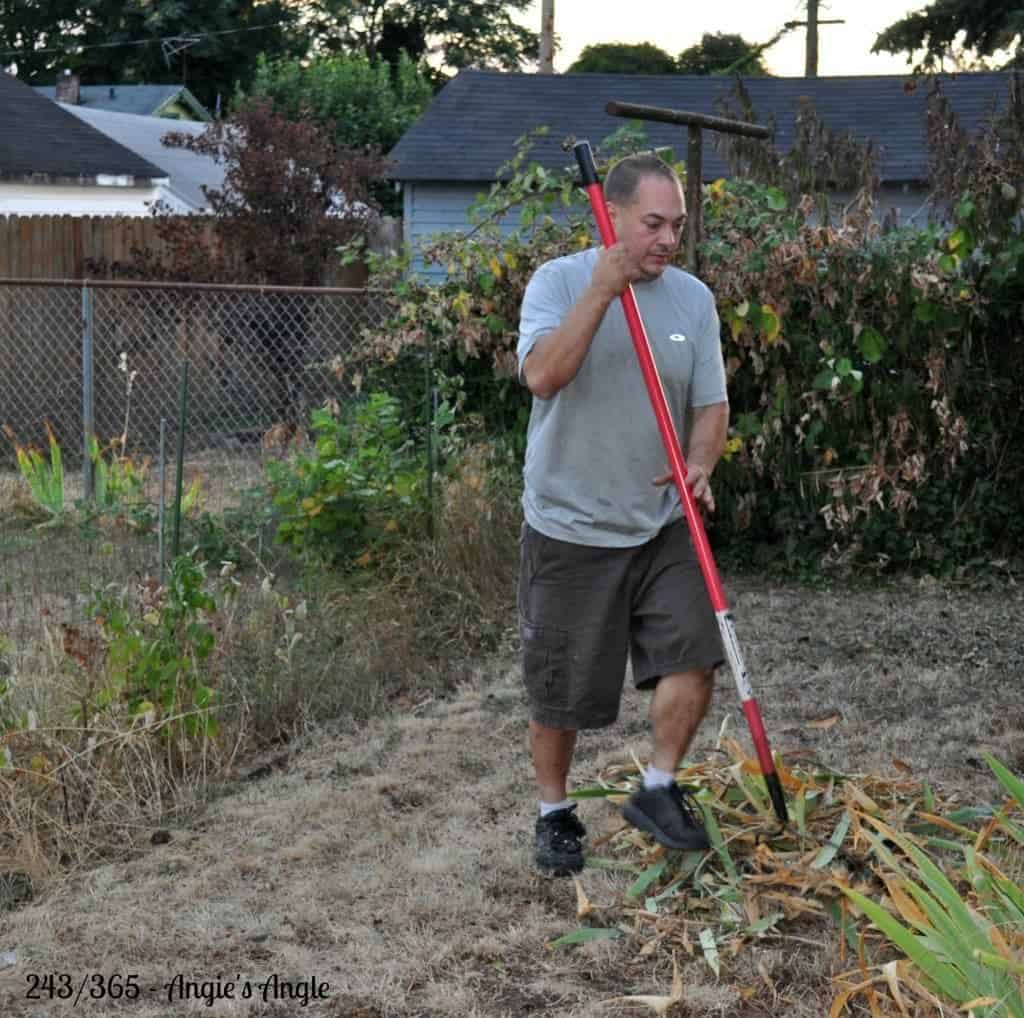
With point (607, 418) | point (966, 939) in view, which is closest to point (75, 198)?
point (607, 418)

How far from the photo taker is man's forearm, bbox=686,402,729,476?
452cm

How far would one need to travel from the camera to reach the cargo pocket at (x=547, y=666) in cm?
461

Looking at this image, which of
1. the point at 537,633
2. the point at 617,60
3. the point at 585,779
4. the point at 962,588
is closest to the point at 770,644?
the point at 962,588

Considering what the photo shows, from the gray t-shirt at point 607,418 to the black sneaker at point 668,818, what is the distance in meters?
0.66

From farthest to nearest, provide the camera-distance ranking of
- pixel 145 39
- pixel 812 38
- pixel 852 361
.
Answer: pixel 145 39, pixel 812 38, pixel 852 361

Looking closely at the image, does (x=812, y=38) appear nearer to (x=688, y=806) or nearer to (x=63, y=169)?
(x=63, y=169)

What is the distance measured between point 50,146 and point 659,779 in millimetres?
19701

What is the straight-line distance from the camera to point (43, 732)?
529cm

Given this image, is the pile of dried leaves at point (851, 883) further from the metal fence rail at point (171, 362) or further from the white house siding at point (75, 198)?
the white house siding at point (75, 198)

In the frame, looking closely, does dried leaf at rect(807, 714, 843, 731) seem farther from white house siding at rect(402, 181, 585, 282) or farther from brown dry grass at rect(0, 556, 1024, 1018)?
white house siding at rect(402, 181, 585, 282)

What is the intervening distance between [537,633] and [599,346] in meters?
0.80

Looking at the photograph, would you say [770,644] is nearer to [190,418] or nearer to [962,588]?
[962,588]

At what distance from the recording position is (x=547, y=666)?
462 cm

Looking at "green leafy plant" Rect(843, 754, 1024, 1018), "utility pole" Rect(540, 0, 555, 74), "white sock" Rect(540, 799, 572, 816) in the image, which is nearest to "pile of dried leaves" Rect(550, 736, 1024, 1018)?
"green leafy plant" Rect(843, 754, 1024, 1018)
